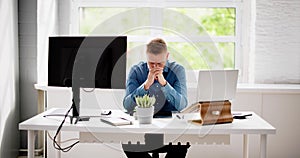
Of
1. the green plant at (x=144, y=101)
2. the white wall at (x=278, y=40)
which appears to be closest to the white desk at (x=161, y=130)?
the green plant at (x=144, y=101)

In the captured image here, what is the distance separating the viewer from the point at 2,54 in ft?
11.8

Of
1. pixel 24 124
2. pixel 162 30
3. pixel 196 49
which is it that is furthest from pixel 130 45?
pixel 24 124

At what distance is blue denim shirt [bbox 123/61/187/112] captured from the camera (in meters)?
3.10

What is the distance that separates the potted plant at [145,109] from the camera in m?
2.85

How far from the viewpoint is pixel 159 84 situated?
3.11 metres

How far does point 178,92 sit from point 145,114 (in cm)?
42

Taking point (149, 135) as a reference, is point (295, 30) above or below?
above

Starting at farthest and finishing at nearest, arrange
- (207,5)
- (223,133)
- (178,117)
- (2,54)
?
(207,5), (2,54), (178,117), (223,133)

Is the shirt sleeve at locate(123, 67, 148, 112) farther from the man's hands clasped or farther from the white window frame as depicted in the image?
the white window frame

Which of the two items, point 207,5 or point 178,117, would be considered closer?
point 178,117

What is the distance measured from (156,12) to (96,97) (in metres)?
1.04

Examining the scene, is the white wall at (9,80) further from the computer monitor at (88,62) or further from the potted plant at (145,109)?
the potted plant at (145,109)

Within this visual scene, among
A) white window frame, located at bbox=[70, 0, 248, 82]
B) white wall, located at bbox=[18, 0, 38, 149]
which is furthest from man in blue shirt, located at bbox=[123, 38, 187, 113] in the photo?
white window frame, located at bbox=[70, 0, 248, 82]

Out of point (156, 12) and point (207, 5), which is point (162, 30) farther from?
point (207, 5)
